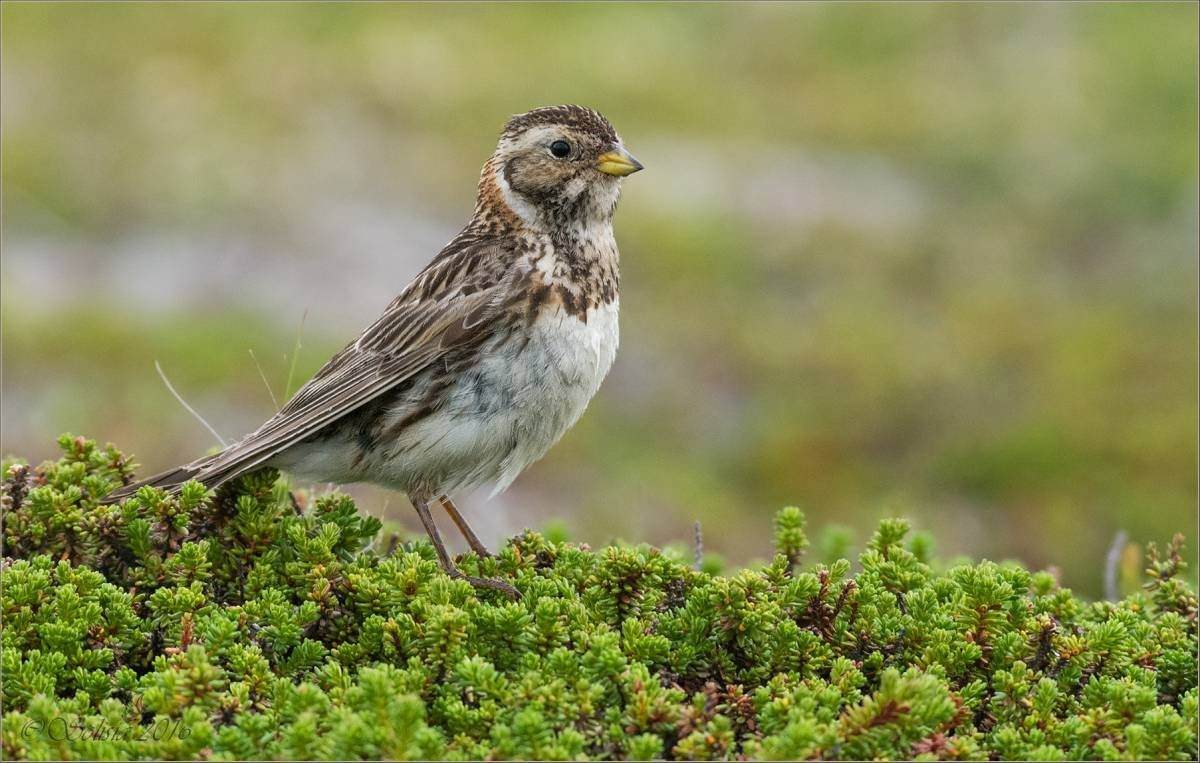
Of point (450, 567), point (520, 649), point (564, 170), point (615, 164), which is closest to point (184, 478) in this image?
point (450, 567)

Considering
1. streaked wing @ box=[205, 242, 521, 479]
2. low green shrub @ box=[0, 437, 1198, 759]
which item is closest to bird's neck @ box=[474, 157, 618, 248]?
streaked wing @ box=[205, 242, 521, 479]

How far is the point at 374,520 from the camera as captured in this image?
5.61m

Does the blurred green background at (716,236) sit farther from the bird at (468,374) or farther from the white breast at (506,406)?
the white breast at (506,406)

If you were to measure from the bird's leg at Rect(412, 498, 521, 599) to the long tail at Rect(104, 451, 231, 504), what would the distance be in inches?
32.0

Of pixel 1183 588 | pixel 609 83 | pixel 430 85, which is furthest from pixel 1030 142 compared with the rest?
pixel 1183 588

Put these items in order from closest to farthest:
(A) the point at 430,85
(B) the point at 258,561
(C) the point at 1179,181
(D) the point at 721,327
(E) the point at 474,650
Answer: (E) the point at 474,650
(B) the point at 258,561
(D) the point at 721,327
(C) the point at 1179,181
(A) the point at 430,85

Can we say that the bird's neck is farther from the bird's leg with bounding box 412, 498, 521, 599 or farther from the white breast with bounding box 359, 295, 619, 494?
the bird's leg with bounding box 412, 498, 521, 599

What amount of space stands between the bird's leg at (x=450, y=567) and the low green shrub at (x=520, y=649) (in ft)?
0.18

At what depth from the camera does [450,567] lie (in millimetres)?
5715

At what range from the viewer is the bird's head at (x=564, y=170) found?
6820 mm

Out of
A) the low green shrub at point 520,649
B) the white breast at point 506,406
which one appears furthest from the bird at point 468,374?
the low green shrub at point 520,649

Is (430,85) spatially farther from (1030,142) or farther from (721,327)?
(1030,142)

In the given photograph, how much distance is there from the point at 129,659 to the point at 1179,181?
1512 cm

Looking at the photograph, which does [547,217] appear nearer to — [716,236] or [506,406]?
[506,406]
